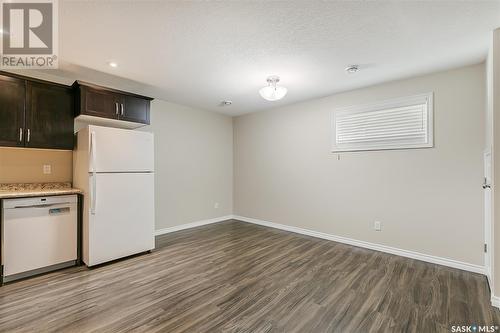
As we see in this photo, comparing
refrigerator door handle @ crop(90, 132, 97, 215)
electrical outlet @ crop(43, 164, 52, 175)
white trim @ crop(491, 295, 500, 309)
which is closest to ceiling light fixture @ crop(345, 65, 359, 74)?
white trim @ crop(491, 295, 500, 309)

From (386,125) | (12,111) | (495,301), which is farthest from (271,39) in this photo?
(495,301)

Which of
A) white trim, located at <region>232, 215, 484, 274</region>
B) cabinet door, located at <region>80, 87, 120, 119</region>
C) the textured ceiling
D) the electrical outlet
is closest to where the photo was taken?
the textured ceiling

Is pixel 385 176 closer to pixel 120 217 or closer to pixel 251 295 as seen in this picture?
pixel 251 295

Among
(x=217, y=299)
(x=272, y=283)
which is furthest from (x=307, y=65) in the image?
(x=217, y=299)

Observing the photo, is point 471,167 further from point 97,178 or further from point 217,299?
point 97,178

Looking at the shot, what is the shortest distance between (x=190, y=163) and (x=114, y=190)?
→ 1.93m

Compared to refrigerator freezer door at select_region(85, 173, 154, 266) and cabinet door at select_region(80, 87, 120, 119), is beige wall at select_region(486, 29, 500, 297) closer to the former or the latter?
refrigerator freezer door at select_region(85, 173, 154, 266)

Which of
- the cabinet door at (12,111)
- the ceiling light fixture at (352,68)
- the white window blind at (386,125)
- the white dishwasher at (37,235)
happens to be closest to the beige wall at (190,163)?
the white dishwasher at (37,235)

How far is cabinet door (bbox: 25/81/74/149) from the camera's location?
9.30 ft

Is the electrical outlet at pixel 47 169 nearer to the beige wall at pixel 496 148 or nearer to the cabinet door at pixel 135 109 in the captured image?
A: the cabinet door at pixel 135 109

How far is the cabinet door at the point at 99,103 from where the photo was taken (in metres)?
3.03

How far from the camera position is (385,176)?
11.4 feet

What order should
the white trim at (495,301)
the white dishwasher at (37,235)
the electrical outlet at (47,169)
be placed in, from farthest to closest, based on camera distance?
the electrical outlet at (47,169) < the white dishwasher at (37,235) < the white trim at (495,301)

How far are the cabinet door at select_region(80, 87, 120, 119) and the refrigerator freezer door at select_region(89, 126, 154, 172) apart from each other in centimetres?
30
